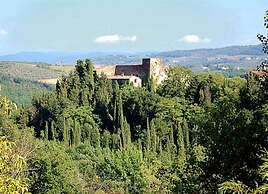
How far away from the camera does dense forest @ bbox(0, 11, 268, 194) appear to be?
9979 mm

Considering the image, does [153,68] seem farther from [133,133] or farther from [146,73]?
[133,133]

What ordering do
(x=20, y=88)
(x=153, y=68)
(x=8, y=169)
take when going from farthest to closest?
1. (x=20, y=88)
2. (x=153, y=68)
3. (x=8, y=169)

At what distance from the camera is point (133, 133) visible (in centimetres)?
4928

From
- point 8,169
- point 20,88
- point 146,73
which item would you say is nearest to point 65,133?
point 146,73

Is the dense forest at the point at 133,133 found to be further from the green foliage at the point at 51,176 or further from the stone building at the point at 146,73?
the stone building at the point at 146,73

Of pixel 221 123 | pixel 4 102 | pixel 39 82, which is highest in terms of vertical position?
pixel 4 102

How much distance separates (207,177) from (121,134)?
122ft

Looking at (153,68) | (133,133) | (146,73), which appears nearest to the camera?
Answer: (133,133)

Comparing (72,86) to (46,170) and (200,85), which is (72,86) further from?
(46,170)

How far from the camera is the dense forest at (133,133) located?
9979 millimetres

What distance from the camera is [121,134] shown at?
47125 millimetres

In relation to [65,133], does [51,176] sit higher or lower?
higher

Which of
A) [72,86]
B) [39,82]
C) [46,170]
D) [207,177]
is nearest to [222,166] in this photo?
[207,177]

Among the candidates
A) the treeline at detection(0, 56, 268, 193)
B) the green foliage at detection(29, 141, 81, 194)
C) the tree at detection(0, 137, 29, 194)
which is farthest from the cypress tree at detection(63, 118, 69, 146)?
the tree at detection(0, 137, 29, 194)
